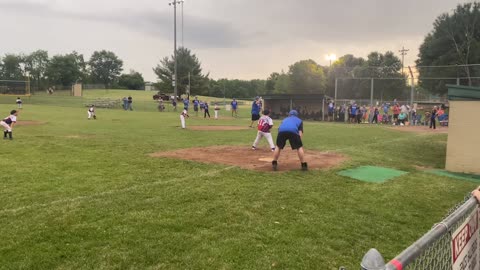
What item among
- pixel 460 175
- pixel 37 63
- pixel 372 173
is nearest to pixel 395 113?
pixel 460 175

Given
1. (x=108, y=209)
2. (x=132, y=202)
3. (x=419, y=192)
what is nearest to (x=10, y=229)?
(x=108, y=209)

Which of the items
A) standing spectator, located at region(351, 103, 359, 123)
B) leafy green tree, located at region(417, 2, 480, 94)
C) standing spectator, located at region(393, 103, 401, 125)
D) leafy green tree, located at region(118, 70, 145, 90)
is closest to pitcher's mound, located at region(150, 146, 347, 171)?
standing spectator, located at region(351, 103, 359, 123)

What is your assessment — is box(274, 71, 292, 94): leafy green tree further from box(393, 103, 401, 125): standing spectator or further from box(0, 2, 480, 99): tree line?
box(393, 103, 401, 125): standing spectator

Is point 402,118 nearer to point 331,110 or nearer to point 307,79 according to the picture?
point 331,110

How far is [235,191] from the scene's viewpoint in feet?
25.2

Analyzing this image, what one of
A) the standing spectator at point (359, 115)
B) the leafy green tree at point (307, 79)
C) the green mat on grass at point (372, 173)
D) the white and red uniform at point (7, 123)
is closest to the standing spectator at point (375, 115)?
the standing spectator at point (359, 115)

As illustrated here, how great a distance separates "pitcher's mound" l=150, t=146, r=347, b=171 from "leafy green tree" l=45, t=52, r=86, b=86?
9962cm

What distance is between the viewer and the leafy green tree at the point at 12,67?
10156 centimetres

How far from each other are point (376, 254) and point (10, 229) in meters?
5.02

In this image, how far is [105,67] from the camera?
129 m

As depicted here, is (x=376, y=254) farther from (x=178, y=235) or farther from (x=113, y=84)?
(x=113, y=84)

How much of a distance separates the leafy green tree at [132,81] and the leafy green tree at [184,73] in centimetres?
4723

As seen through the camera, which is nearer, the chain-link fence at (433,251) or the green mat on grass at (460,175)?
the chain-link fence at (433,251)

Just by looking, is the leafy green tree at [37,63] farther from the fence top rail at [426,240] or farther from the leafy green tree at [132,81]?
the fence top rail at [426,240]
